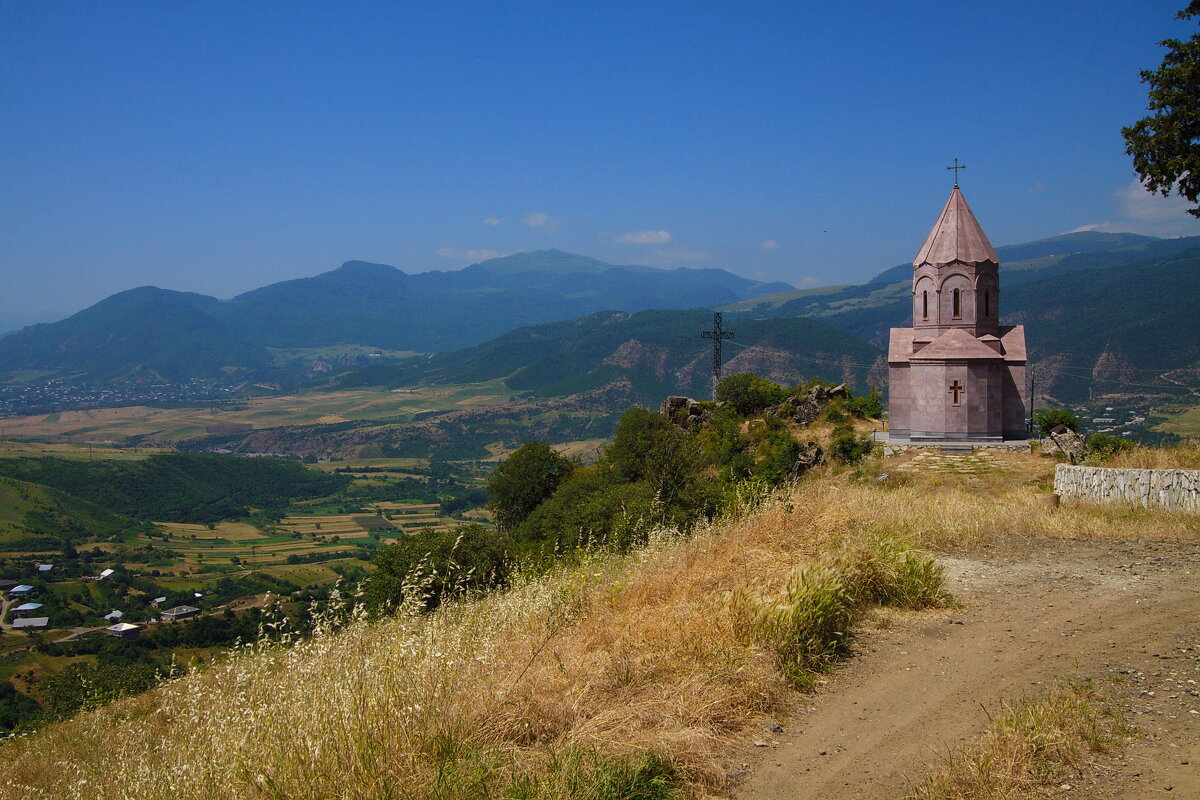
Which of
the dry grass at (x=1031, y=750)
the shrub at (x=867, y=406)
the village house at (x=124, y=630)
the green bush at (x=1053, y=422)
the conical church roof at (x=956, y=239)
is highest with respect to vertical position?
the conical church roof at (x=956, y=239)

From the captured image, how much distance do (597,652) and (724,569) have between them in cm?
184

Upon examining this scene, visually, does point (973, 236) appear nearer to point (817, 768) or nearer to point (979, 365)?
point (979, 365)

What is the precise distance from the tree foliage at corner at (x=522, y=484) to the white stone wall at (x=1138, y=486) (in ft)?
71.3

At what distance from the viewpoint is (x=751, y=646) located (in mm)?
5711

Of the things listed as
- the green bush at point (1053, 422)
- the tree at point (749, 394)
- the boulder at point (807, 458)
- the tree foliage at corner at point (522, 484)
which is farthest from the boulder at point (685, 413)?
the green bush at point (1053, 422)

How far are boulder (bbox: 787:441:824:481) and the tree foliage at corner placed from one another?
11195 millimetres

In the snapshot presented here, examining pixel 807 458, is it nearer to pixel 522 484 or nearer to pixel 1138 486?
pixel 522 484

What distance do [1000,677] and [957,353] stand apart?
72.0 ft

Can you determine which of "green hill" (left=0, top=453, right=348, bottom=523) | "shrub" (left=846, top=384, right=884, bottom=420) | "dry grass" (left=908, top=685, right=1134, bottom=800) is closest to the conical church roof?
"shrub" (left=846, top=384, right=884, bottom=420)

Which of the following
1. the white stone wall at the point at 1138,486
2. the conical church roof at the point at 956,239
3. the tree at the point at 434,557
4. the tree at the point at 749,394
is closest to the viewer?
the white stone wall at the point at 1138,486

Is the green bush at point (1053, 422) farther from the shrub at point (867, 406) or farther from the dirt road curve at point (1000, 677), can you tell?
the dirt road curve at point (1000, 677)

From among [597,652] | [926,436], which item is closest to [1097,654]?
[597,652]

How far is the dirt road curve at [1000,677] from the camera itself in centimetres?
432

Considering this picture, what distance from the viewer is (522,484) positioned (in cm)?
3238
